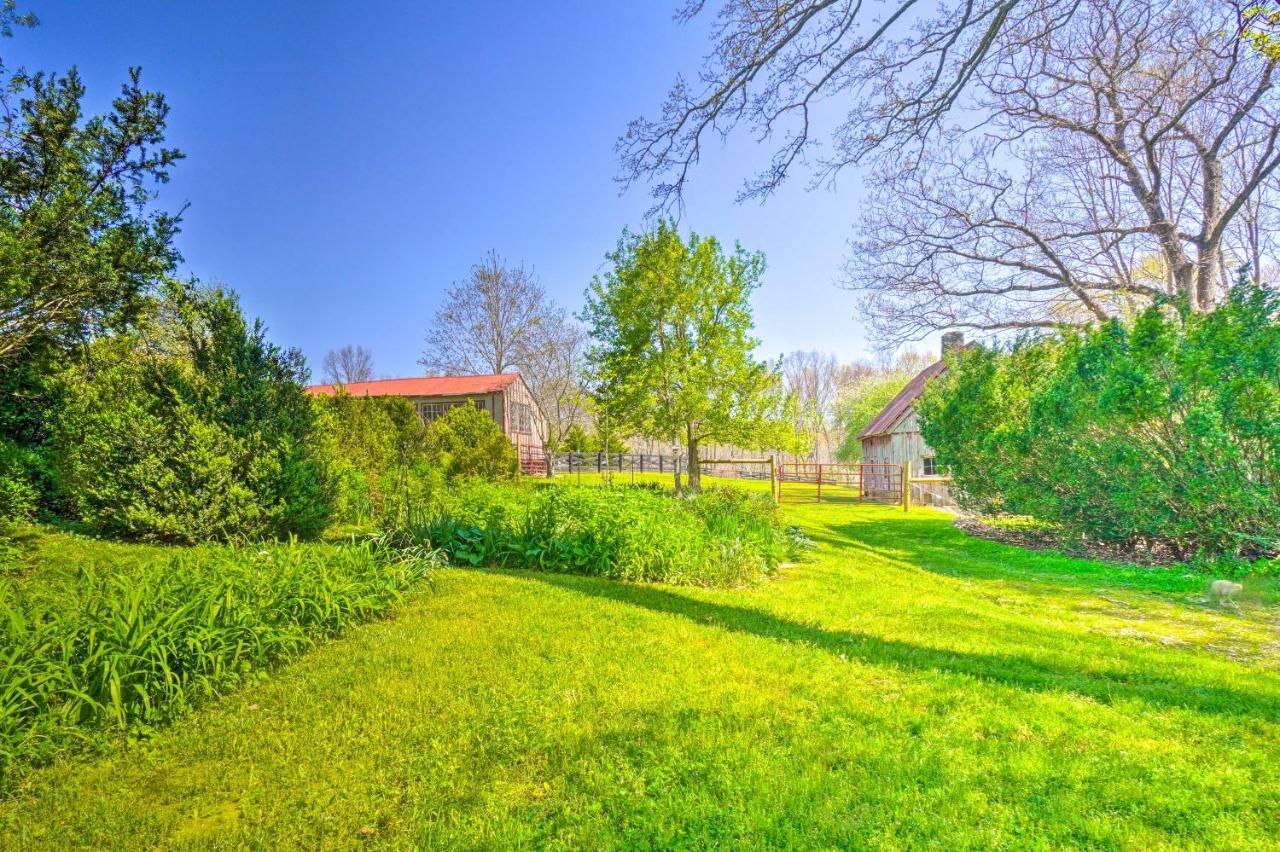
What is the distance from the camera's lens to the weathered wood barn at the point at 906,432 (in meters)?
20.0

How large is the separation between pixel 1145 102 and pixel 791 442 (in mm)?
9668

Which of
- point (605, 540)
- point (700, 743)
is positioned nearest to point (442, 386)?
point (605, 540)

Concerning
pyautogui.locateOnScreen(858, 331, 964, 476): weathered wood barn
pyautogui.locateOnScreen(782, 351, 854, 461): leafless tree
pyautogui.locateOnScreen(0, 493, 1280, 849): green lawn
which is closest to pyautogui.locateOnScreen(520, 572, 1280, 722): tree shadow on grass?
pyautogui.locateOnScreen(0, 493, 1280, 849): green lawn

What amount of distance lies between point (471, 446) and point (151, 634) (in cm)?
1256

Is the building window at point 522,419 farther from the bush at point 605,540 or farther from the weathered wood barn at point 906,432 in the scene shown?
the bush at point 605,540

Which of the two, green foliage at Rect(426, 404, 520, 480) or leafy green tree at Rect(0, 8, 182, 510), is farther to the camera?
green foliage at Rect(426, 404, 520, 480)

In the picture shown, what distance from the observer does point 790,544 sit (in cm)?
755

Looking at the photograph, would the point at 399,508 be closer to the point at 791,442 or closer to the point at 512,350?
the point at 791,442

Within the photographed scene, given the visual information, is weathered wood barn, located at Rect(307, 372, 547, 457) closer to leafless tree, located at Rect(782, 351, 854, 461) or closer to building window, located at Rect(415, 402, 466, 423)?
building window, located at Rect(415, 402, 466, 423)

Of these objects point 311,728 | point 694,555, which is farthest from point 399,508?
point 311,728

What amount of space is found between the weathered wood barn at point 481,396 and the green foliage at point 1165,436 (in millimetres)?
20531

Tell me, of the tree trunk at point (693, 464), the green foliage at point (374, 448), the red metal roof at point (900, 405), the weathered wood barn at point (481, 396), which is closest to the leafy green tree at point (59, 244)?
the green foliage at point (374, 448)

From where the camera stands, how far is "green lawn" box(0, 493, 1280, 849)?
2006 mm

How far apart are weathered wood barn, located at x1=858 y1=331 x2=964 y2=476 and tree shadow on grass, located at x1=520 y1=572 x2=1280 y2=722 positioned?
1584 cm
